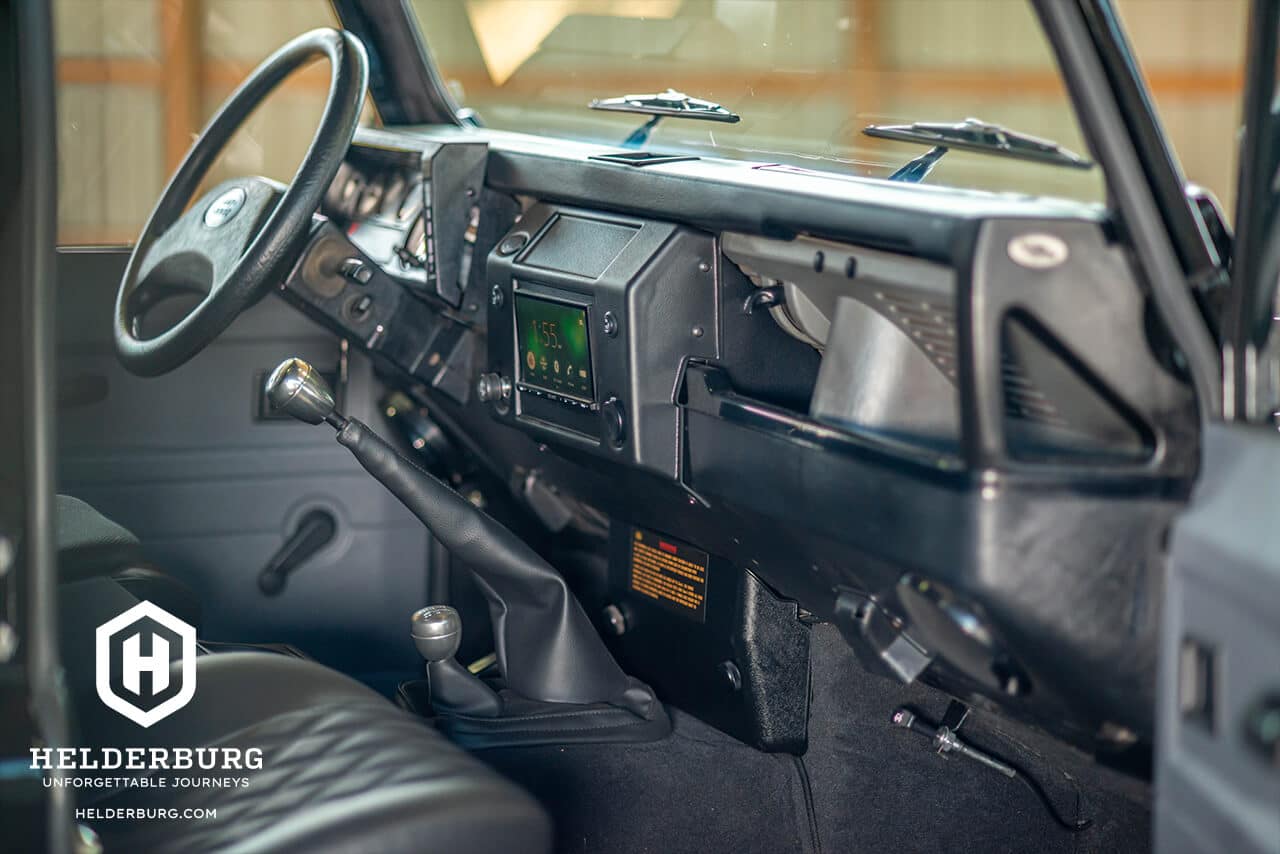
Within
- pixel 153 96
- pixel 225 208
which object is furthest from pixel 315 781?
pixel 153 96

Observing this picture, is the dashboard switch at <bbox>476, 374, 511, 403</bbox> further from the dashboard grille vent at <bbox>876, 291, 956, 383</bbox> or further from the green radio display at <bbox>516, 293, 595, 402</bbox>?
the dashboard grille vent at <bbox>876, 291, 956, 383</bbox>

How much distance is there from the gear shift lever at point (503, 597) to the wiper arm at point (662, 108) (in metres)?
0.60

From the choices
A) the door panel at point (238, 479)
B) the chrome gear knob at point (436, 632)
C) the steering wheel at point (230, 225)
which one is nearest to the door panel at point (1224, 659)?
the chrome gear knob at point (436, 632)

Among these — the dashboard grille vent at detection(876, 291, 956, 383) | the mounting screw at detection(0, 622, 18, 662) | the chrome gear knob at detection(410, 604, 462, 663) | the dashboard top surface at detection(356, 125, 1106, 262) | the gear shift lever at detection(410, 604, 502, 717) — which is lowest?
the gear shift lever at detection(410, 604, 502, 717)

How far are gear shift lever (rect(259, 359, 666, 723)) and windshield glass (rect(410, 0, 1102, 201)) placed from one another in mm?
594

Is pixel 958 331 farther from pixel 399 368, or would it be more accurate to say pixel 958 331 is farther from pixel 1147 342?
pixel 399 368

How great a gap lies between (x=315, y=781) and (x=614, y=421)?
2.02 feet

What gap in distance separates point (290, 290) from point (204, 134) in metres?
0.32

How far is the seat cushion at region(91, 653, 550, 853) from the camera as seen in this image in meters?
1.12

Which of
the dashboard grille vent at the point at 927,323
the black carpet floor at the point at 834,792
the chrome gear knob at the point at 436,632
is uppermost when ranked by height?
the dashboard grille vent at the point at 927,323

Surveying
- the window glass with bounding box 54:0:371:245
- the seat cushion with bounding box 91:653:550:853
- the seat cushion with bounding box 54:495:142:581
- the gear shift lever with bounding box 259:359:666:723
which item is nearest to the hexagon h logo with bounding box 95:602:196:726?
the seat cushion with bounding box 91:653:550:853

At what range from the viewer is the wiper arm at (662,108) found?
1919 mm

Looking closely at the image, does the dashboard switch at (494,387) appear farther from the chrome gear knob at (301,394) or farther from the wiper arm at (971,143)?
the wiper arm at (971,143)

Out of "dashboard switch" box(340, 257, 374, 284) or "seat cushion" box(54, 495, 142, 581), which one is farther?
"dashboard switch" box(340, 257, 374, 284)
